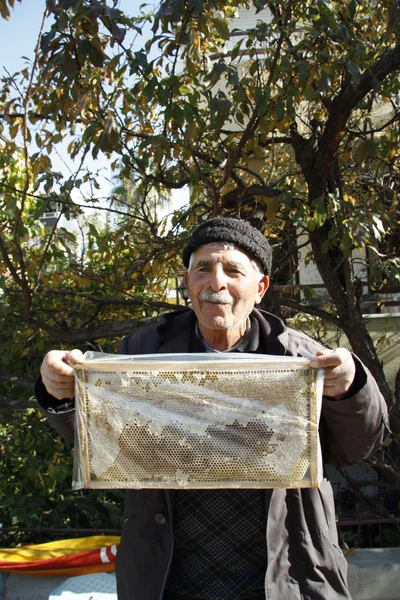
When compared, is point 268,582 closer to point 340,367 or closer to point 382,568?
point 340,367

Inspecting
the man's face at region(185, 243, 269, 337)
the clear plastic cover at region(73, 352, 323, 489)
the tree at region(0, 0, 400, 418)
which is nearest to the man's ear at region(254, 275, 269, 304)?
the man's face at region(185, 243, 269, 337)

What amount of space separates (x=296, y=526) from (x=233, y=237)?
917 millimetres

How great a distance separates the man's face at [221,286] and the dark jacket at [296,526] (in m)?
0.17

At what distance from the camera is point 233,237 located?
1837 mm

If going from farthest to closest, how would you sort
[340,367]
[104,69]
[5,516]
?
[5,516] → [104,69] → [340,367]

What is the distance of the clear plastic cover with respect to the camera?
162cm

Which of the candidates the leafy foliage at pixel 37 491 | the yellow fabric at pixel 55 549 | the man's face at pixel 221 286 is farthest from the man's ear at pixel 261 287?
the leafy foliage at pixel 37 491

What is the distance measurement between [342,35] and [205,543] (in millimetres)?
2803

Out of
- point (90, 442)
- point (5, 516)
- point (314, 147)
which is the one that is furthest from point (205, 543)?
point (5, 516)

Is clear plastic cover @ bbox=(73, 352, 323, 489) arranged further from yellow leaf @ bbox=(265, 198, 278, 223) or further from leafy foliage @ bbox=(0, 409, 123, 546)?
leafy foliage @ bbox=(0, 409, 123, 546)

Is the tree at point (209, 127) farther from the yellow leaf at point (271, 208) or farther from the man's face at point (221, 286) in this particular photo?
the man's face at point (221, 286)

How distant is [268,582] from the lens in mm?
1628

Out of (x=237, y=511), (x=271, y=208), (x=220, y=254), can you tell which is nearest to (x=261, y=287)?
(x=220, y=254)

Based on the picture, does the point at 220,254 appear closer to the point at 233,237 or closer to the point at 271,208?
the point at 233,237
